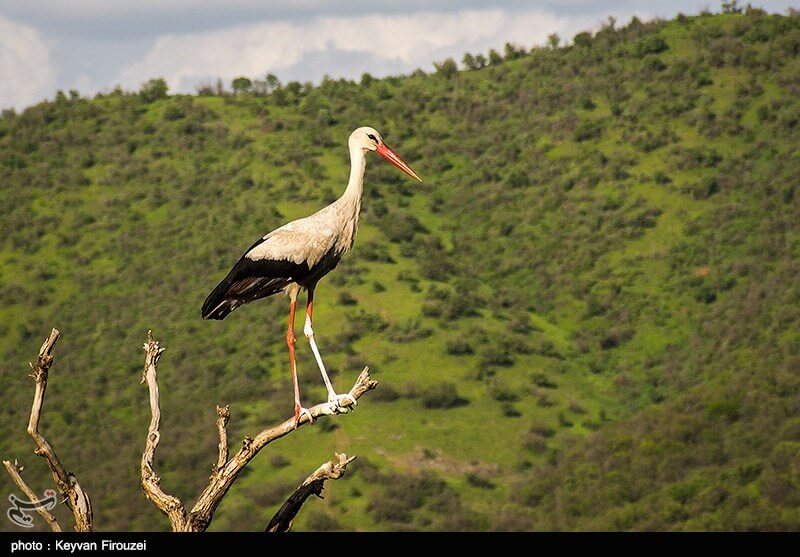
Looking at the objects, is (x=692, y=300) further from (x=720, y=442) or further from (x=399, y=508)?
(x=399, y=508)

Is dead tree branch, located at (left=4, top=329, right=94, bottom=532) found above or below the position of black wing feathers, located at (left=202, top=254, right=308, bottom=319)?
below

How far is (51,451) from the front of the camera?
484 inches

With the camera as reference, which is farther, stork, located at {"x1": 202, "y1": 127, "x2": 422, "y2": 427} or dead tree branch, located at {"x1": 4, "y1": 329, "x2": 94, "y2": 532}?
stork, located at {"x1": 202, "y1": 127, "x2": 422, "y2": 427}

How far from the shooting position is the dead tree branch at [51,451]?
12016mm

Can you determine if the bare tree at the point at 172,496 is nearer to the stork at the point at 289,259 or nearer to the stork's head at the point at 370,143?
the stork at the point at 289,259

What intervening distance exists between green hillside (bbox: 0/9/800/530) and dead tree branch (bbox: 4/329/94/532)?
3768 cm

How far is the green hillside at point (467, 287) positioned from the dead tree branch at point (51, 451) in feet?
124

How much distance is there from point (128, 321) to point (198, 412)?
29.3 feet

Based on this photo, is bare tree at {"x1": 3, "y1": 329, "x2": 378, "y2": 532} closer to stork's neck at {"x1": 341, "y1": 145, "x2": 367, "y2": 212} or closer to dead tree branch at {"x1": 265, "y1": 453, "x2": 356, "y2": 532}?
dead tree branch at {"x1": 265, "y1": 453, "x2": 356, "y2": 532}

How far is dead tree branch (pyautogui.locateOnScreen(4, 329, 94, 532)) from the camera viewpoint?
473 inches

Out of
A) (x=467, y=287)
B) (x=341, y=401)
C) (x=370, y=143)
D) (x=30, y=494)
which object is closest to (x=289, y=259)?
(x=370, y=143)

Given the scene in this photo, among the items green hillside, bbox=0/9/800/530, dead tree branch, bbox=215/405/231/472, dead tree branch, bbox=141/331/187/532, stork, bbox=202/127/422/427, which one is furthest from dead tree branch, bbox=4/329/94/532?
green hillside, bbox=0/9/800/530

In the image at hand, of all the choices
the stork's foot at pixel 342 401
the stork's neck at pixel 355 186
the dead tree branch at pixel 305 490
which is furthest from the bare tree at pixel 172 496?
the stork's neck at pixel 355 186
